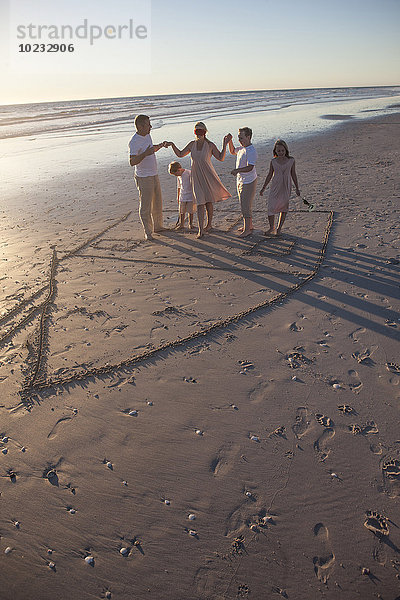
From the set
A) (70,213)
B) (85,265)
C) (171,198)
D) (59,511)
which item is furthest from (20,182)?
(59,511)

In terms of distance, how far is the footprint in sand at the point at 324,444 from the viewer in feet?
10.2

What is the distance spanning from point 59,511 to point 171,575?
3.01 feet

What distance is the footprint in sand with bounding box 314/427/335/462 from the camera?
311 centimetres

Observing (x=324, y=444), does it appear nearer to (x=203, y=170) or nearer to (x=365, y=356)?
(x=365, y=356)

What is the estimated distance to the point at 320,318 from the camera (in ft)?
16.1

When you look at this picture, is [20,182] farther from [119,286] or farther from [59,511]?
[59,511]

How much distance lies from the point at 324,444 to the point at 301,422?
0.91ft

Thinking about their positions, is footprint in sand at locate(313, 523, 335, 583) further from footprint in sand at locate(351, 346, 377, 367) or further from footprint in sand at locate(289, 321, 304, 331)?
footprint in sand at locate(289, 321, 304, 331)

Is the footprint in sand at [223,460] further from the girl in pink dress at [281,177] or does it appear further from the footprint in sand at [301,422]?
the girl in pink dress at [281,177]

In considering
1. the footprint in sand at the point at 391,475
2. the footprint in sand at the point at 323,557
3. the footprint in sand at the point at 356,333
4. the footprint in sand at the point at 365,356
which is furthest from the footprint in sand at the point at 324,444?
the footprint in sand at the point at 356,333

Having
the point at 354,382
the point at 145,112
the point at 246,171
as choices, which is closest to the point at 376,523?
the point at 354,382

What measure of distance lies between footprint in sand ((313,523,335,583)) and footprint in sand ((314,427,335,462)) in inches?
22.5

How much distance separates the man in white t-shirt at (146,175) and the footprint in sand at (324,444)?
539 cm

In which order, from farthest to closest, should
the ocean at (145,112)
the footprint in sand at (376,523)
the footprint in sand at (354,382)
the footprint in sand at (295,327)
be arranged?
the ocean at (145,112) < the footprint in sand at (295,327) < the footprint in sand at (354,382) < the footprint in sand at (376,523)
